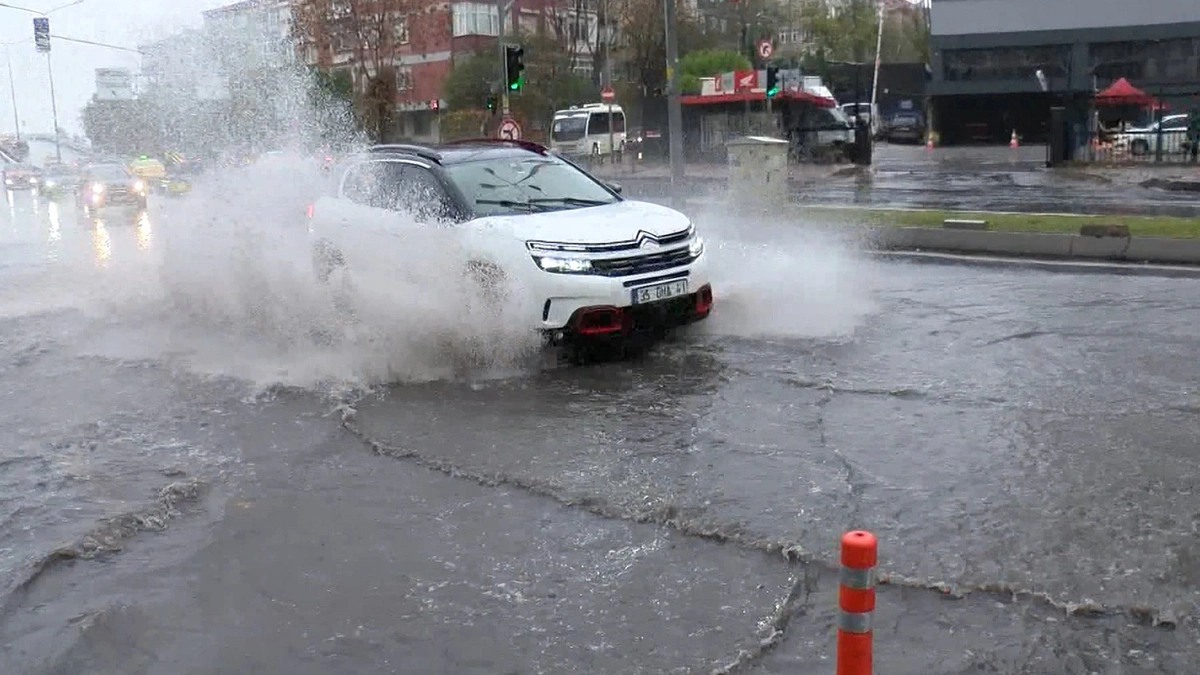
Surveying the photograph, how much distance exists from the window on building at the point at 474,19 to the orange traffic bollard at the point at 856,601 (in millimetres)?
58576

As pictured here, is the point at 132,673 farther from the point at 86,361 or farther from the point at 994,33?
the point at 994,33

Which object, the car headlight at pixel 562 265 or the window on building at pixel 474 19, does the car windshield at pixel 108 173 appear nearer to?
the car headlight at pixel 562 265

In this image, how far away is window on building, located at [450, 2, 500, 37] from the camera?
2340 inches

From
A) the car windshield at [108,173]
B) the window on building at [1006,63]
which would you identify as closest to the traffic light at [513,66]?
the car windshield at [108,173]

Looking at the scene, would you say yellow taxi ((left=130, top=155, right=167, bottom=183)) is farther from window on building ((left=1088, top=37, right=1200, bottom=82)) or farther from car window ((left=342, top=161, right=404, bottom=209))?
window on building ((left=1088, top=37, right=1200, bottom=82))

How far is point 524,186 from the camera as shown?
9.33 m

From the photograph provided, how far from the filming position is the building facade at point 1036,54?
171ft

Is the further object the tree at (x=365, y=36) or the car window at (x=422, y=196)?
the tree at (x=365, y=36)

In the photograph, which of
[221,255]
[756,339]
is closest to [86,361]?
[221,255]

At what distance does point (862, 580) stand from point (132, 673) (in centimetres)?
255

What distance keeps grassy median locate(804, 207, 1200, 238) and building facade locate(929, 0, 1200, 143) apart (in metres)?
36.3

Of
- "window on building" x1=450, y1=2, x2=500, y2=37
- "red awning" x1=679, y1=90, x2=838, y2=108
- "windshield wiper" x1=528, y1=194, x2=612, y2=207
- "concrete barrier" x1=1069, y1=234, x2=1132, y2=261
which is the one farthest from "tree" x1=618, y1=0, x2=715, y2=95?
"windshield wiper" x1=528, y1=194, x2=612, y2=207

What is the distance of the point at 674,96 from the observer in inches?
821

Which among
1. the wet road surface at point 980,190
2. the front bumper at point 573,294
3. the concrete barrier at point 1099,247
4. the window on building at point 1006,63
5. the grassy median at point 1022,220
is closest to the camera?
the front bumper at point 573,294
